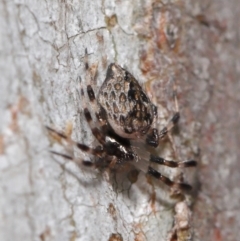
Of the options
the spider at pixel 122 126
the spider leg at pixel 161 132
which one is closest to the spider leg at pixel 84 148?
Answer: the spider at pixel 122 126

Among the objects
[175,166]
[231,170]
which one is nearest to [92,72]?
[175,166]

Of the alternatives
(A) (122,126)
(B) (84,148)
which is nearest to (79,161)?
(B) (84,148)

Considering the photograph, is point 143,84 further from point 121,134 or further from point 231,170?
point 231,170

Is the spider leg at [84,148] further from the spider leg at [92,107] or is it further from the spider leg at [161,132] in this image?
the spider leg at [161,132]

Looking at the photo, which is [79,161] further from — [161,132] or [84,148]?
[161,132]

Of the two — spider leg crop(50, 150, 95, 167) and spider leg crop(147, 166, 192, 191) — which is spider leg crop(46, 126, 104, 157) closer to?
spider leg crop(50, 150, 95, 167)
